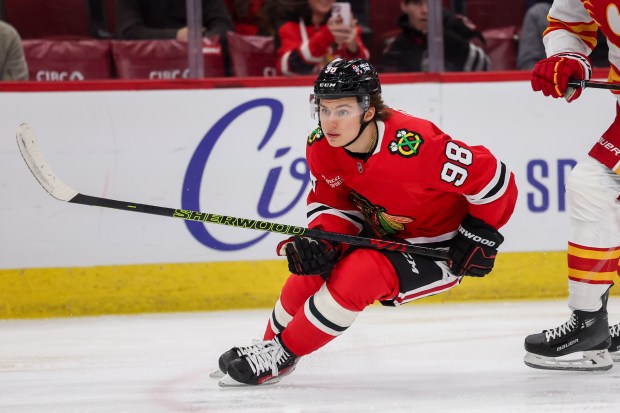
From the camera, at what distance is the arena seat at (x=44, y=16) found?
4059 millimetres

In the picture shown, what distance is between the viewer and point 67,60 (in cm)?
415

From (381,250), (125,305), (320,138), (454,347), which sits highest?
(320,138)

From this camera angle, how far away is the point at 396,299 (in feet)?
8.96

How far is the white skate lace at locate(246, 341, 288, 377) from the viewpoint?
269cm

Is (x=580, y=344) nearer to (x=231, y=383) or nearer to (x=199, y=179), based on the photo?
(x=231, y=383)

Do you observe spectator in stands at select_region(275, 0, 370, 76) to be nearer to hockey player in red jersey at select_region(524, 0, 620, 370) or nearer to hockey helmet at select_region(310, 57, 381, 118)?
hockey player in red jersey at select_region(524, 0, 620, 370)

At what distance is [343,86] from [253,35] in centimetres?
171

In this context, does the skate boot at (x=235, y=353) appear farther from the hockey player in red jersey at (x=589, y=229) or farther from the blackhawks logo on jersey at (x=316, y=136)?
the hockey player in red jersey at (x=589, y=229)

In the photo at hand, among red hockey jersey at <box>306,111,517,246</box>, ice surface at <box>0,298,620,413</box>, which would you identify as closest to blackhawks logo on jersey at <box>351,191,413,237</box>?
red hockey jersey at <box>306,111,517,246</box>

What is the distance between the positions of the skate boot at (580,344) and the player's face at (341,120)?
831mm

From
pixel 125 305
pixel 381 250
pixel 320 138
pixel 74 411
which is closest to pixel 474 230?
pixel 381 250

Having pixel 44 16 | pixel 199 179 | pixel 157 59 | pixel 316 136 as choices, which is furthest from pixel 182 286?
pixel 316 136

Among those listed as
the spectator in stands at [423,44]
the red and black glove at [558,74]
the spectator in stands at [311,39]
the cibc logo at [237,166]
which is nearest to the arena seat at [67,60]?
the cibc logo at [237,166]

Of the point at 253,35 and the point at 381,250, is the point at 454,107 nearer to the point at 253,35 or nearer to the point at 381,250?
the point at 253,35
